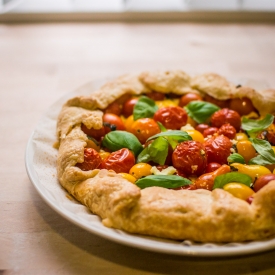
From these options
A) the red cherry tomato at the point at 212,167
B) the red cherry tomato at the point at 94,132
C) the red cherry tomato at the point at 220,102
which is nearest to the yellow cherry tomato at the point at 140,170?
the red cherry tomato at the point at 212,167

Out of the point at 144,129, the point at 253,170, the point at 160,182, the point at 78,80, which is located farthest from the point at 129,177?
the point at 78,80

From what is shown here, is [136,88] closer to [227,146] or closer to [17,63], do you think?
[227,146]

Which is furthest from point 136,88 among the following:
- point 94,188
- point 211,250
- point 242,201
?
point 211,250

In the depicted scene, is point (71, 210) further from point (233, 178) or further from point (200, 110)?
point (200, 110)

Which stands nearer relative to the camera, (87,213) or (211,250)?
(211,250)

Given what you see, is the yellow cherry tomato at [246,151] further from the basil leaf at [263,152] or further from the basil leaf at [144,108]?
the basil leaf at [144,108]

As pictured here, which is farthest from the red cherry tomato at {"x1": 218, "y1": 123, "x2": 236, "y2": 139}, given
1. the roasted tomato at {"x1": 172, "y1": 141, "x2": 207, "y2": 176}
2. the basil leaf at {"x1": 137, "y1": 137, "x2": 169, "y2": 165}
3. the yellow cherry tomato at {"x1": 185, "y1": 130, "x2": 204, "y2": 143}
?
the basil leaf at {"x1": 137, "y1": 137, "x2": 169, "y2": 165}
